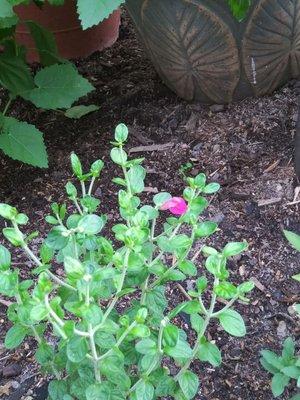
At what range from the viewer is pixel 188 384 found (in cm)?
100

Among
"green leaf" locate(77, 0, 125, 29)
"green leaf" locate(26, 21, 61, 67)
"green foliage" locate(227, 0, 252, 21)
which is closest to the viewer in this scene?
"green leaf" locate(77, 0, 125, 29)

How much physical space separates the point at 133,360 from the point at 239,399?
414 mm

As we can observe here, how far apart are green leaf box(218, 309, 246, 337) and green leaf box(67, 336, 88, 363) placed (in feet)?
0.61

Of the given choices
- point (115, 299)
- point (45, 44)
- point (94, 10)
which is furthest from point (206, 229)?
point (45, 44)

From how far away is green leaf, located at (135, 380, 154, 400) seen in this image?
93 centimetres

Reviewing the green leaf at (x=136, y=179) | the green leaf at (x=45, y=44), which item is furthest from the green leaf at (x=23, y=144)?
the green leaf at (x=136, y=179)

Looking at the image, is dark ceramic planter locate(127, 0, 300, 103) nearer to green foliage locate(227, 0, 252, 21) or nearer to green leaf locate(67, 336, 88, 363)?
green foliage locate(227, 0, 252, 21)

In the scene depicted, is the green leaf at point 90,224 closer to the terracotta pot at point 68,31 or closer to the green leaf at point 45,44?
the green leaf at point 45,44

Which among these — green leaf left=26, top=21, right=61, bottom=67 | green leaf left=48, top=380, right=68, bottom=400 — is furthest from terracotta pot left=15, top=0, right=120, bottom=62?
green leaf left=48, top=380, right=68, bottom=400

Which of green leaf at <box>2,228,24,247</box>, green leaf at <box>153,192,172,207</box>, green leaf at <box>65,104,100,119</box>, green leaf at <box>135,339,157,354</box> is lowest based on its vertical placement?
green leaf at <box>65,104,100,119</box>

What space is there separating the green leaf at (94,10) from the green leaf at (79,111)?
0.58 m

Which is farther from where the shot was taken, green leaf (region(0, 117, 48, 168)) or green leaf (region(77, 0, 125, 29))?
green leaf (region(0, 117, 48, 168))

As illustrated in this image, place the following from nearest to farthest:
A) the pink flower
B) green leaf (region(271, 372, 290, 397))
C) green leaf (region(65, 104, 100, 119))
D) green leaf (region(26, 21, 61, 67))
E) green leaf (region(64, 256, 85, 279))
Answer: green leaf (region(64, 256, 85, 279)) < the pink flower < green leaf (region(271, 372, 290, 397)) < green leaf (region(26, 21, 61, 67)) < green leaf (region(65, 104, 100, 119))

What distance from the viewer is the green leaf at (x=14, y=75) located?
1.79 metres
